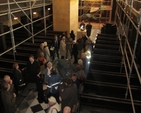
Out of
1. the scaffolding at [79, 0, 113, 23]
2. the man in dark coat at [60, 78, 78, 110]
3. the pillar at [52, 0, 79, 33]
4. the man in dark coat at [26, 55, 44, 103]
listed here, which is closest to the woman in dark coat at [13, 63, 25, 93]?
the man in dark coat at [26, 55, 44, 103]

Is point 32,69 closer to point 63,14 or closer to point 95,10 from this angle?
point 63,14

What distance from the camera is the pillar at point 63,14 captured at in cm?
993

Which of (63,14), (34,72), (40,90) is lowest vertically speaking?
(40,90)

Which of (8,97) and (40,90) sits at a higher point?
(8,97)

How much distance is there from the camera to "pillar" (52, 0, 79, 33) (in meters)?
9.93

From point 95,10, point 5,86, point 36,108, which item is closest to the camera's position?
point 5,86

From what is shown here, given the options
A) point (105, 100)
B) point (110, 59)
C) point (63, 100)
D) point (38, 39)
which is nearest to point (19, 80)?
point (63, 100)

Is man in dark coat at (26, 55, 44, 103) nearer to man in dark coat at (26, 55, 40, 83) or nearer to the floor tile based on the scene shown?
man in dark coat at (26, 55, 40, 83)

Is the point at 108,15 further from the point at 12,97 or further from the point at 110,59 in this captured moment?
the point at 12,97

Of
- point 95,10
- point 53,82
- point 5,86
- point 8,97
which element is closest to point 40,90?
point 53,82

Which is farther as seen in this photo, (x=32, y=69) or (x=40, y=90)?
(x=32, y=69)

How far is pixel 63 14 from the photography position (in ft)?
33.2

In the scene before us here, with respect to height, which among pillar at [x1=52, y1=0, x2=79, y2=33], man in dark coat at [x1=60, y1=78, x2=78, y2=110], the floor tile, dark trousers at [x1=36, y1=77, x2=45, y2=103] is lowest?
the floor tile

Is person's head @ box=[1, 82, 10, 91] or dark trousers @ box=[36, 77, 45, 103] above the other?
person's head @ box=[1, 82, 10, 91]
